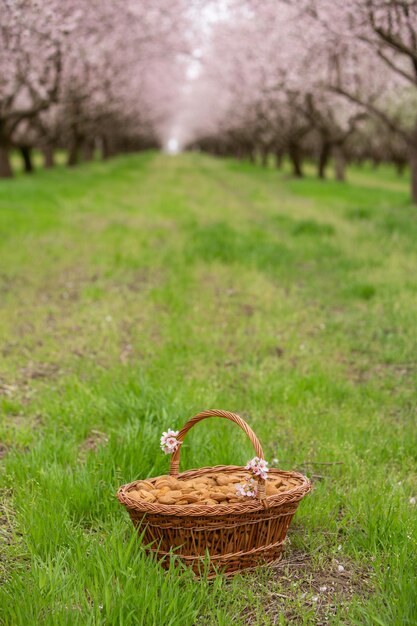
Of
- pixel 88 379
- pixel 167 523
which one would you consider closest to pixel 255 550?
pixel 167 523

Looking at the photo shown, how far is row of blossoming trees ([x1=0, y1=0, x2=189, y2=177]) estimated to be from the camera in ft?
55.3

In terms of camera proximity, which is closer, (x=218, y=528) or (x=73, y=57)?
(x=218, y=528)

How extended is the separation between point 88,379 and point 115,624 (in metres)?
4.12

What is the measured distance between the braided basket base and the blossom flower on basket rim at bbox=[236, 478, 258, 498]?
41mm

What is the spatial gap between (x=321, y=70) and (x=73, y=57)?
30.1ft

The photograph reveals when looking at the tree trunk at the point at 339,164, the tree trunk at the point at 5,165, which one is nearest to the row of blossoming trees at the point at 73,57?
the tree trunk at the point at 5,165

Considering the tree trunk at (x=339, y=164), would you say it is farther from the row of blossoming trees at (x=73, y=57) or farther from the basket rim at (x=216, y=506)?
the basket rim at (x=216, y=506)

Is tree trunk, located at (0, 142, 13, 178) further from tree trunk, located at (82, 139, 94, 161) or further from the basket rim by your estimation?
the basket rim

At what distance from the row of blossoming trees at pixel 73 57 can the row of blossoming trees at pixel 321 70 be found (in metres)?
3.45

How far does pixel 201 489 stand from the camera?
4.10 meters

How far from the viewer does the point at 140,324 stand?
944 cm

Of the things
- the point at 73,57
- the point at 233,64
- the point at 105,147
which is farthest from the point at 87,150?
the point at 73,57

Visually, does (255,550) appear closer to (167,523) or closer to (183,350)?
(167,523)

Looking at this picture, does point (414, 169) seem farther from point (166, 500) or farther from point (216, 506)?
point (216, 506)
